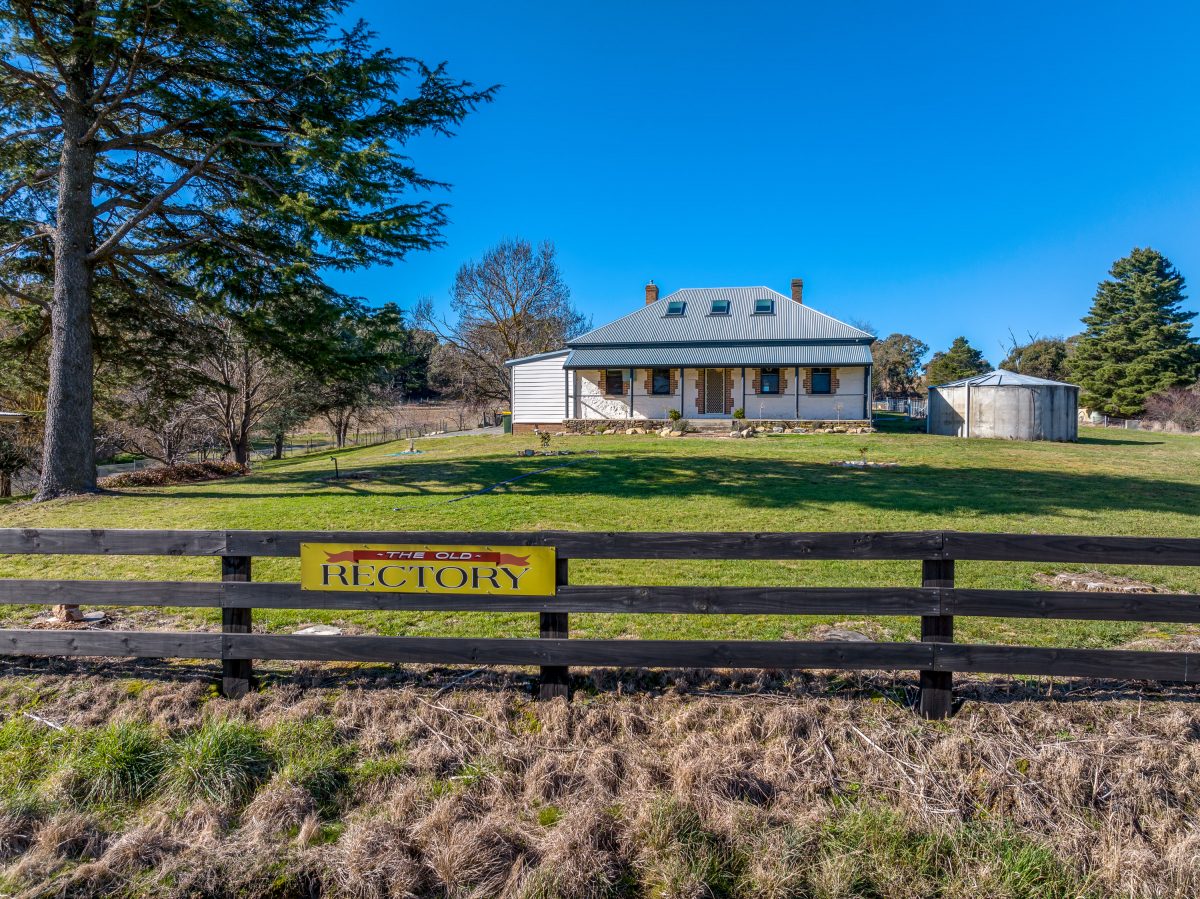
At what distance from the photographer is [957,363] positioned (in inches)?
2291

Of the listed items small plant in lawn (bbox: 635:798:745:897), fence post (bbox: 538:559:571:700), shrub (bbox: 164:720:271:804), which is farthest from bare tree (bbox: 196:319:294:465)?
small plant in lawn (bbox: 635:798:745:897)

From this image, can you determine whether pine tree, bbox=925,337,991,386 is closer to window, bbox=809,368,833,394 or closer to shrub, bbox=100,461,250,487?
window, bbox=809,368,833,394

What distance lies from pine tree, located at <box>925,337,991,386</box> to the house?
109 ft

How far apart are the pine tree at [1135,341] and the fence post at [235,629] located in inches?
1971

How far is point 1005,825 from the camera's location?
2854 millimetres

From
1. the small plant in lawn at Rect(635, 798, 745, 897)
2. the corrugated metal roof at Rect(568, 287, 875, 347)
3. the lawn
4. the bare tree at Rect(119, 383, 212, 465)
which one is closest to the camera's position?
the small plant in lawn at Rect(635, 798, 745, 897)

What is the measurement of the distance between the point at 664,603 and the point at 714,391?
23935 millimetres

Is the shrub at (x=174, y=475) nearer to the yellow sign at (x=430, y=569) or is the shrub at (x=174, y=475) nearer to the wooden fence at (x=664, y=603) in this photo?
the wooden fence at (x=664, y=603)

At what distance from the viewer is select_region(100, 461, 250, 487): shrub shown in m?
13.9

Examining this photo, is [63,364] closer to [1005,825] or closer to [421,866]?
[421,866]

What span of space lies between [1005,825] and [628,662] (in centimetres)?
197

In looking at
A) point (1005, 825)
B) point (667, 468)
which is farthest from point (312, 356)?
point (1005, 825)

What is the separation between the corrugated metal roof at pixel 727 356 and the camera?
2447 centimetres

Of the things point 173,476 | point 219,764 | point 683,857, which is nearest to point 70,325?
point 173,476
